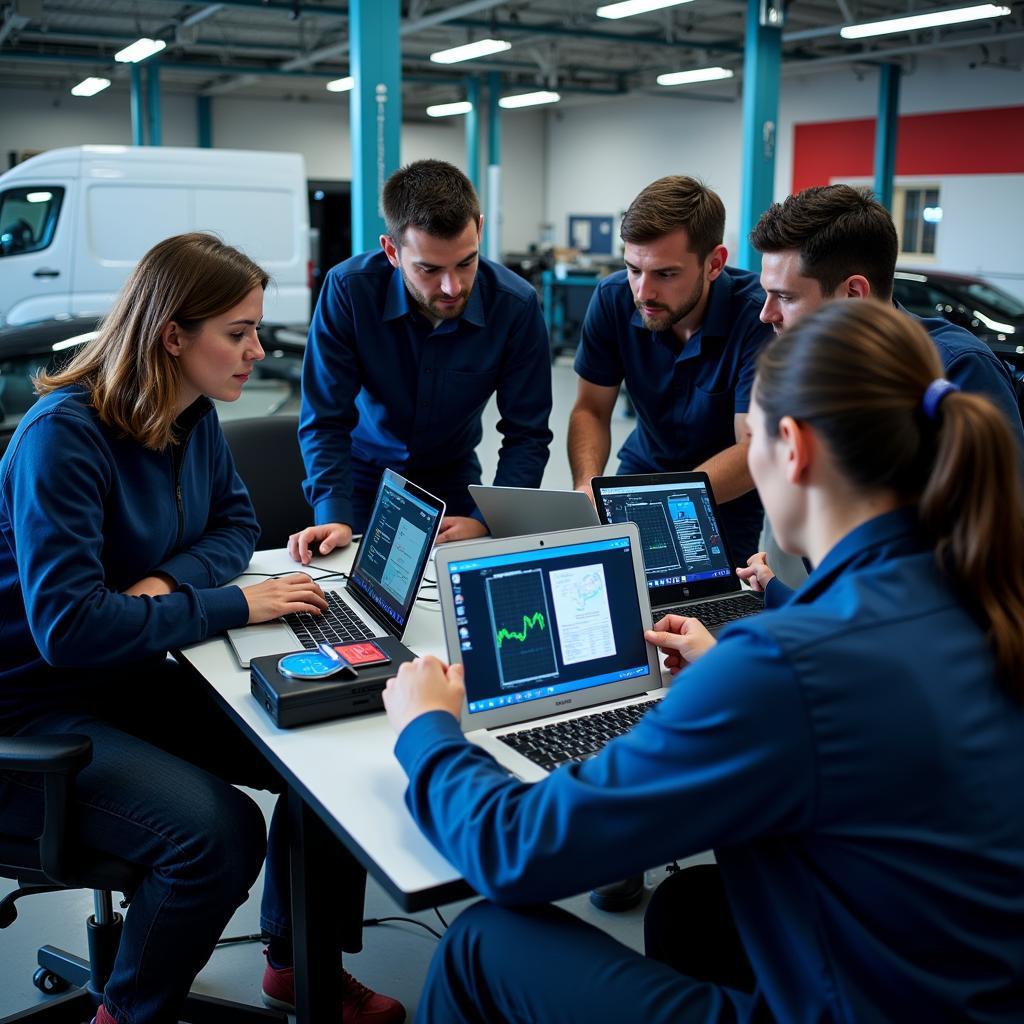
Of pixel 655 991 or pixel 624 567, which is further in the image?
pixel 624 567

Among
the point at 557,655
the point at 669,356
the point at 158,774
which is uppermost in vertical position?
Answer: the point at 669,356

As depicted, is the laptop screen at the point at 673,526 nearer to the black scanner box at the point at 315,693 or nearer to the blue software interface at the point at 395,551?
the blue software interface at the point at 395,551

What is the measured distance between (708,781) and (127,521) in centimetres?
120

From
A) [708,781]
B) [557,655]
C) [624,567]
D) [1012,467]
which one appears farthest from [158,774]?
[1012,467]

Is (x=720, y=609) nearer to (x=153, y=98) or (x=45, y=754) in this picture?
(x=45, y=754)

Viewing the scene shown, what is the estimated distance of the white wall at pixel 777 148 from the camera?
11.9 meters

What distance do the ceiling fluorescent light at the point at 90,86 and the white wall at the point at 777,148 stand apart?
713 cm

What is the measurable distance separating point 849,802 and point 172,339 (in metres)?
1.37

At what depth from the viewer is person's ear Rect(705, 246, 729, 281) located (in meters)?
2.52

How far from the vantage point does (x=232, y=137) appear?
1581 cm

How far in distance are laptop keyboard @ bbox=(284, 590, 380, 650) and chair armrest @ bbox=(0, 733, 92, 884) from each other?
1.46ft

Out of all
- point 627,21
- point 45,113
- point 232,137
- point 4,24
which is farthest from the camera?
point 232,137

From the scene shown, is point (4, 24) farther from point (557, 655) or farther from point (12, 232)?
point (557, 655)

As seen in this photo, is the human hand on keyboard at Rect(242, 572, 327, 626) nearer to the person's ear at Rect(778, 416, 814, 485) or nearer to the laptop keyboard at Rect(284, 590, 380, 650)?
the laptop keyboard at Rect(284, 590, 380, 650)
